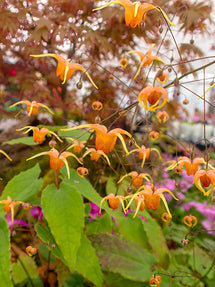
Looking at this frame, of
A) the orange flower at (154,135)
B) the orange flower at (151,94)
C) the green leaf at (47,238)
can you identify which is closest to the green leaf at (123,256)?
the green leaf at (47,238)

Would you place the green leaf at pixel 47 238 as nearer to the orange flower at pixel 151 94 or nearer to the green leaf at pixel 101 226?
the green leaf at pixel 101 226

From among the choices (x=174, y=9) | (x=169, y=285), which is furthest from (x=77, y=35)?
(x=169, y=285)

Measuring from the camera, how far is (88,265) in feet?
1.72

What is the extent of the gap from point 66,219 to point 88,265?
0.47ft

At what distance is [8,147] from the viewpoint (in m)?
0.87

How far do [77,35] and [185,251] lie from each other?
0.67 meters

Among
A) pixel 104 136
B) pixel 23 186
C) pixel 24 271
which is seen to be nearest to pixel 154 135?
pixel 104 136

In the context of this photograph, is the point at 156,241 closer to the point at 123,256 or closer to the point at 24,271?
the point at 123,256

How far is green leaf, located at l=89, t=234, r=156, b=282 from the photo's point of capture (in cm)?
62

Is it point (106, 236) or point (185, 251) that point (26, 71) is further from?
point (185, 251)

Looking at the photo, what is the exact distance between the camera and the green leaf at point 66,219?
1.41ft

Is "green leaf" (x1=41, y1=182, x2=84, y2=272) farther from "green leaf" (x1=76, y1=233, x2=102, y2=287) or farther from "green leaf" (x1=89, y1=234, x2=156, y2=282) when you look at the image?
"green leaf" (x1=89, y1=234, x2=156, y2=282)

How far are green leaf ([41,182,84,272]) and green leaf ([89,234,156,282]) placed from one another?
0.21 m

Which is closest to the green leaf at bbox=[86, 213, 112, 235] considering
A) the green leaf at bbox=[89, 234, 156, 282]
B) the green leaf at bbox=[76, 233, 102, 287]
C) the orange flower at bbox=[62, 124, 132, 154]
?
the green leaf at bbox=[89, 234, 156, 282]
